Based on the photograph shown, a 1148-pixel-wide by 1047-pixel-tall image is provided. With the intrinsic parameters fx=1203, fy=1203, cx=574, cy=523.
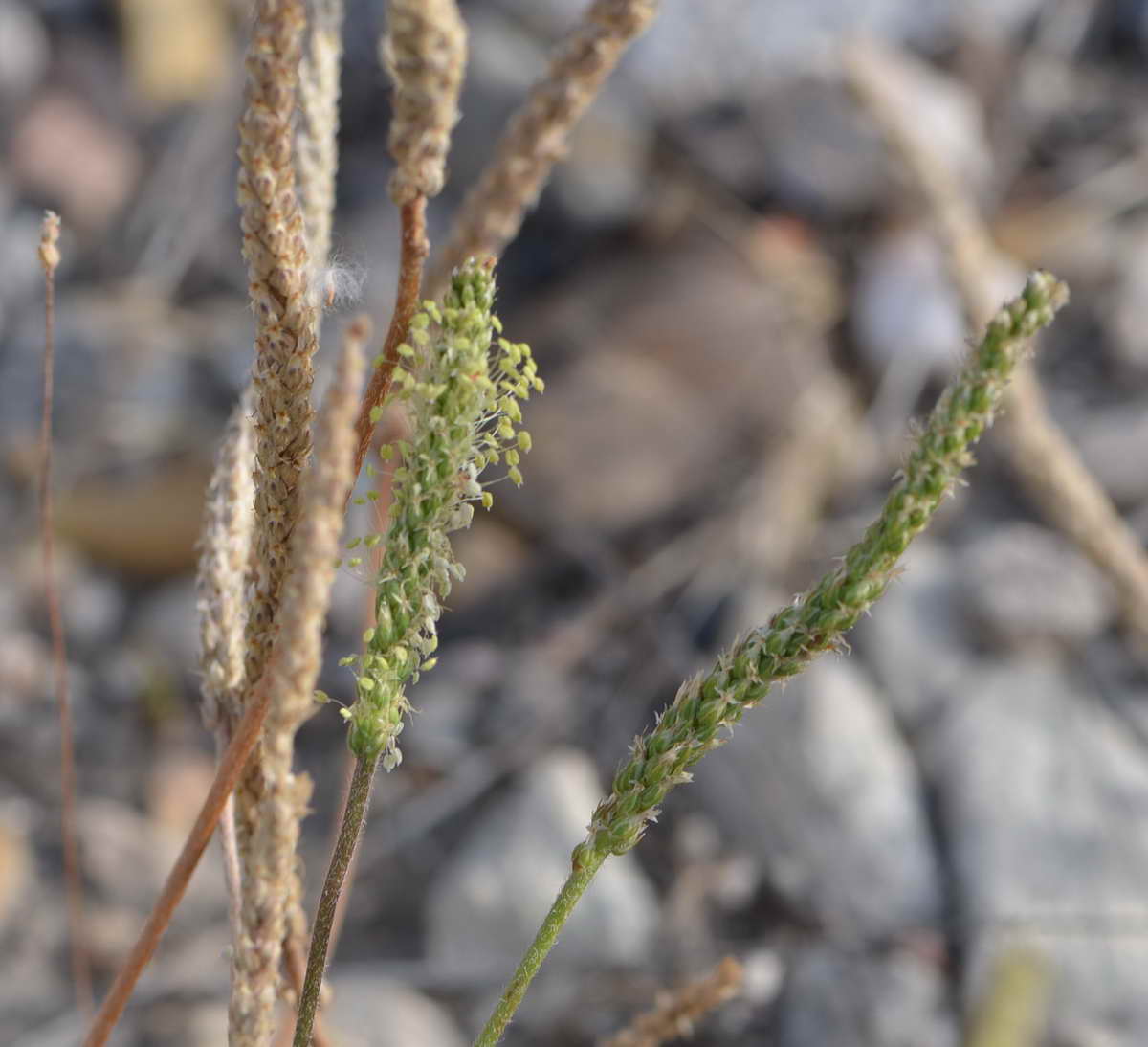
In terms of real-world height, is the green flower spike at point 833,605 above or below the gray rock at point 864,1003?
below

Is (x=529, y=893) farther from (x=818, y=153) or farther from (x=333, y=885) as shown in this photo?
(x=818, y=153)

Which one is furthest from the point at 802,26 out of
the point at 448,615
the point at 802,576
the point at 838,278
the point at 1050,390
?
the point at 448,615

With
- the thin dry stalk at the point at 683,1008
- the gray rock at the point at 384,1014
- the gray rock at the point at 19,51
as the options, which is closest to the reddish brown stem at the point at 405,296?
the thin dry stalk at the point at 683,1008

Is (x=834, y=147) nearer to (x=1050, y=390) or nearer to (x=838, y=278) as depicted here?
(x=838, y=278)

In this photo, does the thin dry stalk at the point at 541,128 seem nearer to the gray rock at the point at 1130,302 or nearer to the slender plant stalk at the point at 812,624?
the slender plant stalk at the point at 812,624

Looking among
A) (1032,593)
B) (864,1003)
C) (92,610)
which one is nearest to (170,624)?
(92,610)

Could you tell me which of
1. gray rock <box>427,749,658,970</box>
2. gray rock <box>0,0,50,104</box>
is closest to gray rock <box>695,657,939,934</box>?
gray rock <box>427,749,658,970</box>
